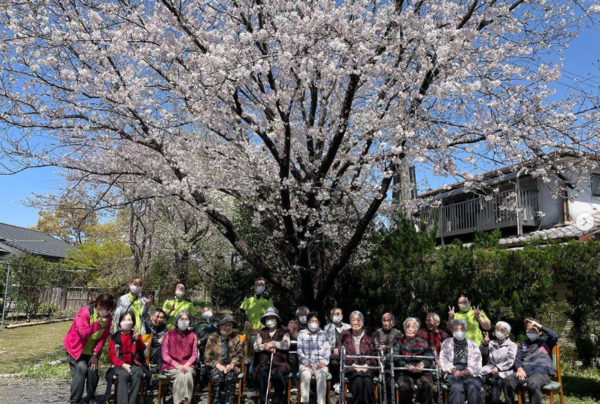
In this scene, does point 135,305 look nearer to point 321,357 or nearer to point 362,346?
point 321,357

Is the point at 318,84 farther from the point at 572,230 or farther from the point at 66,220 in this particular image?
the point at 66,220

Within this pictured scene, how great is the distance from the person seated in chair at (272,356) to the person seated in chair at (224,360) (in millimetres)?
272

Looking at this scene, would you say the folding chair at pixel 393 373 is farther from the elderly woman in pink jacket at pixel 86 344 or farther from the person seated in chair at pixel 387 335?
the elderly woman in pink jacket at pixel 86 344

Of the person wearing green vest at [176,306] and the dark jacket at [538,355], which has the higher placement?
the person wearing green vest at [176,306]

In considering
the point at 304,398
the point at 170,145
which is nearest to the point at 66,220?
the point at 170,145

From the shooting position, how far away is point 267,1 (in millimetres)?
6375

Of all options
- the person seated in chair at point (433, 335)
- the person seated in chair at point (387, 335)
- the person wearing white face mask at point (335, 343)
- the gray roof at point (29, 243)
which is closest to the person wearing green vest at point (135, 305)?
the person wearing white face mask at point (335, 343)

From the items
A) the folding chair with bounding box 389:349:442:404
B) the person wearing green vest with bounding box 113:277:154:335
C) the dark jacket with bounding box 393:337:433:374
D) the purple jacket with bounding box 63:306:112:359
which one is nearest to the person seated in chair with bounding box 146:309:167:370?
the person wearing green vest with bounding box 113:277:154:335

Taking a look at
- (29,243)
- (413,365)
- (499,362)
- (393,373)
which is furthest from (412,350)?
(29,243)

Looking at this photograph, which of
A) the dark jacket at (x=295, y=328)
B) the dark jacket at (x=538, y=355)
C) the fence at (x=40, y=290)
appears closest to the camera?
the dark jacket at (x=538, y=355)

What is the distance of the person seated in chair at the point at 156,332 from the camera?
650cm

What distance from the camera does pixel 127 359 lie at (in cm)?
565

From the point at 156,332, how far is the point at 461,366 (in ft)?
13.7

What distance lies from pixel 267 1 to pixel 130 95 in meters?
2.38
